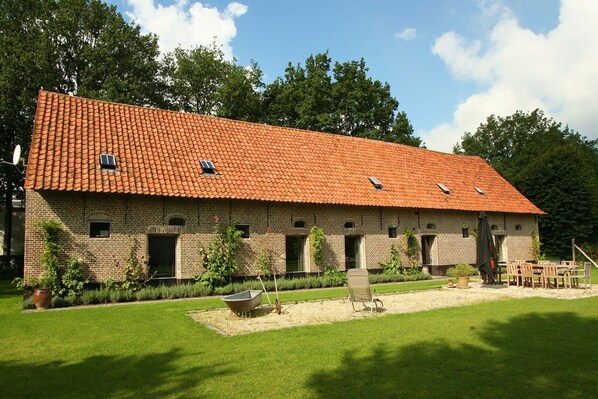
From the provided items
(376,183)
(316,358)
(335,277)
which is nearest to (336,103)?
(376,183)

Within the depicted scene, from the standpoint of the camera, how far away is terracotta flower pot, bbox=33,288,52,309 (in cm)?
1256

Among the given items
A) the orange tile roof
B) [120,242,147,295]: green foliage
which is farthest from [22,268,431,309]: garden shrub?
the orange tile roof

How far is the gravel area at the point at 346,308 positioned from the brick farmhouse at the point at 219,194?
4970 mm

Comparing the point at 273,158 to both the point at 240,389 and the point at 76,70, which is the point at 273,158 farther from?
the point at 76,70

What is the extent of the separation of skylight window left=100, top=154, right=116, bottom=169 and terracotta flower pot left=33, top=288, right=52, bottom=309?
4.59 m

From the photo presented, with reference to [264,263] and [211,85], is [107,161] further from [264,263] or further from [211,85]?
[211,85]

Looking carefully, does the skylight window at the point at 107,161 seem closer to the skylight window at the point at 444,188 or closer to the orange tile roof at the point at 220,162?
the orange tile roof at the point at 220,162

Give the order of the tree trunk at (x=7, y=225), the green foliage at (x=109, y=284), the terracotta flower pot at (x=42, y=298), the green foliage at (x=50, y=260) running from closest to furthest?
the terracotta flower pot at (x=42, y=298), the green foliage at (x=50, y=260), the green foliage at (x=109, y=284), the tree trunk at (x=7, y=225)

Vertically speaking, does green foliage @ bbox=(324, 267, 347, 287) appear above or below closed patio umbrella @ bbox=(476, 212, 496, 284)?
below

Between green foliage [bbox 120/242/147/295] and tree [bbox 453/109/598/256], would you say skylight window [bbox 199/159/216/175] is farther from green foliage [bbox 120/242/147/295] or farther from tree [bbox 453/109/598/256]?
tree [bbox 453/109/598/256]

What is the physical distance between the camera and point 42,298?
12562 mm

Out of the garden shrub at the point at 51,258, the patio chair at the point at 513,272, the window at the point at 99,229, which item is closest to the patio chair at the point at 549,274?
the patio chair at the point at 513,272

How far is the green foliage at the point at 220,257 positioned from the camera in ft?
51.8

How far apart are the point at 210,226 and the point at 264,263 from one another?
2.59 m
